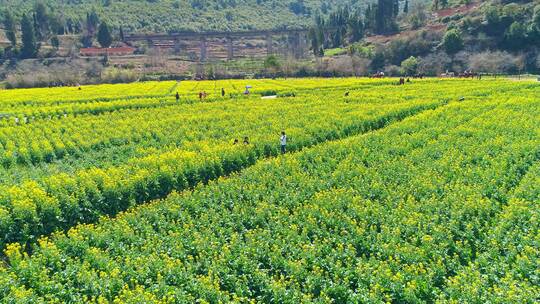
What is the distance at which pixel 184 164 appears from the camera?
20.1 meters

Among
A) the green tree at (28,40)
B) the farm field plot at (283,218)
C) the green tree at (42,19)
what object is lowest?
the farm field plot at (283,218)

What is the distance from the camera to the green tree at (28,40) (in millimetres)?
119062

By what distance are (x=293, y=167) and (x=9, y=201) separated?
11285 millimetres

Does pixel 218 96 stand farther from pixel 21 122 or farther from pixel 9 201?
pixel 9 201

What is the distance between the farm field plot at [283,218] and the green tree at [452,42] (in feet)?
238

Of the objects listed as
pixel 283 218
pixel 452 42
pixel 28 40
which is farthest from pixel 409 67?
pixel 28 40

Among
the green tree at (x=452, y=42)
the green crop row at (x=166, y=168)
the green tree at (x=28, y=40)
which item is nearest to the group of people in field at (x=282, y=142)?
the green crop row at (x=166, y=168)

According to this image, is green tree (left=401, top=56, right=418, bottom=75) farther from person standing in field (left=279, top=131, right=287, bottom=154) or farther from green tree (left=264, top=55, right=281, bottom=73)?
person standing in field (left=279, top=131, right=287, bottom=154)

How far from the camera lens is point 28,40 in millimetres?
120625

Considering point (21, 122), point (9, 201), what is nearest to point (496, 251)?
point (9, 201)

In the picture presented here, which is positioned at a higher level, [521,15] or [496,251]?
[521,15]

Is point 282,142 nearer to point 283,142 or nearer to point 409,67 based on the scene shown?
point 283,142

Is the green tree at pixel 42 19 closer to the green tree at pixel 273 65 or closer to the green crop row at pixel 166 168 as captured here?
the green tree at pixel 273 65

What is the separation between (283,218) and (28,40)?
432 ft
